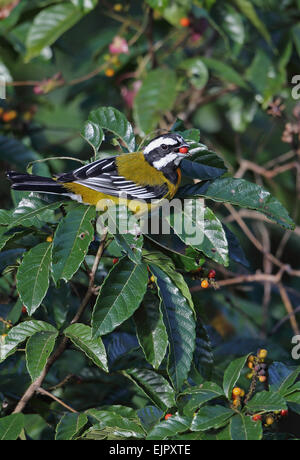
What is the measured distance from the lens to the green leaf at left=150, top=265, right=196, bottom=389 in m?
1.98

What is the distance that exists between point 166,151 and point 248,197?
23.6 inches

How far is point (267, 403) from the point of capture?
1.79 metres

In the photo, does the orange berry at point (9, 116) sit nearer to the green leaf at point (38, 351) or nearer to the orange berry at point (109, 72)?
the orange berry at point (109, 72)

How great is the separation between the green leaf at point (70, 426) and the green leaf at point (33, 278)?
412mm

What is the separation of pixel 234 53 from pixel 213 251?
7.22ft

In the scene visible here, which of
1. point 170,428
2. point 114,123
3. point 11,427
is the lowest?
point 11,427

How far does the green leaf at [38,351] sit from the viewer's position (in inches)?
77.9

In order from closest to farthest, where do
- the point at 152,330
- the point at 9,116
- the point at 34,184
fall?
1. the point at 152,330
2. the point at 34,184
3. the point at 9,116

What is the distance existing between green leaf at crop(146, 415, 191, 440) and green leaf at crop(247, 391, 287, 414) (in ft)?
0.65

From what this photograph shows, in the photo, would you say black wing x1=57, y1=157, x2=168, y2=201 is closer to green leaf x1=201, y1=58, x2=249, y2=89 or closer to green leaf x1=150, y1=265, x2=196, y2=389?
green leaf x1=150, y1=265, x2=196, y2=389

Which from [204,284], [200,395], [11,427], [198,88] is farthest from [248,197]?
[198,88]

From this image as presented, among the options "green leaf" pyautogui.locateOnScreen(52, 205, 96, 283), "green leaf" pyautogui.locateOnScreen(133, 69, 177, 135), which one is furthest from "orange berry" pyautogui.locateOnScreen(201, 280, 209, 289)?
"green leaf" pyautogui.locateOnScreen(133, 69, 177, 135)

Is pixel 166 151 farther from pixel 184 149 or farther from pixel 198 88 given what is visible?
pixel 198 88
